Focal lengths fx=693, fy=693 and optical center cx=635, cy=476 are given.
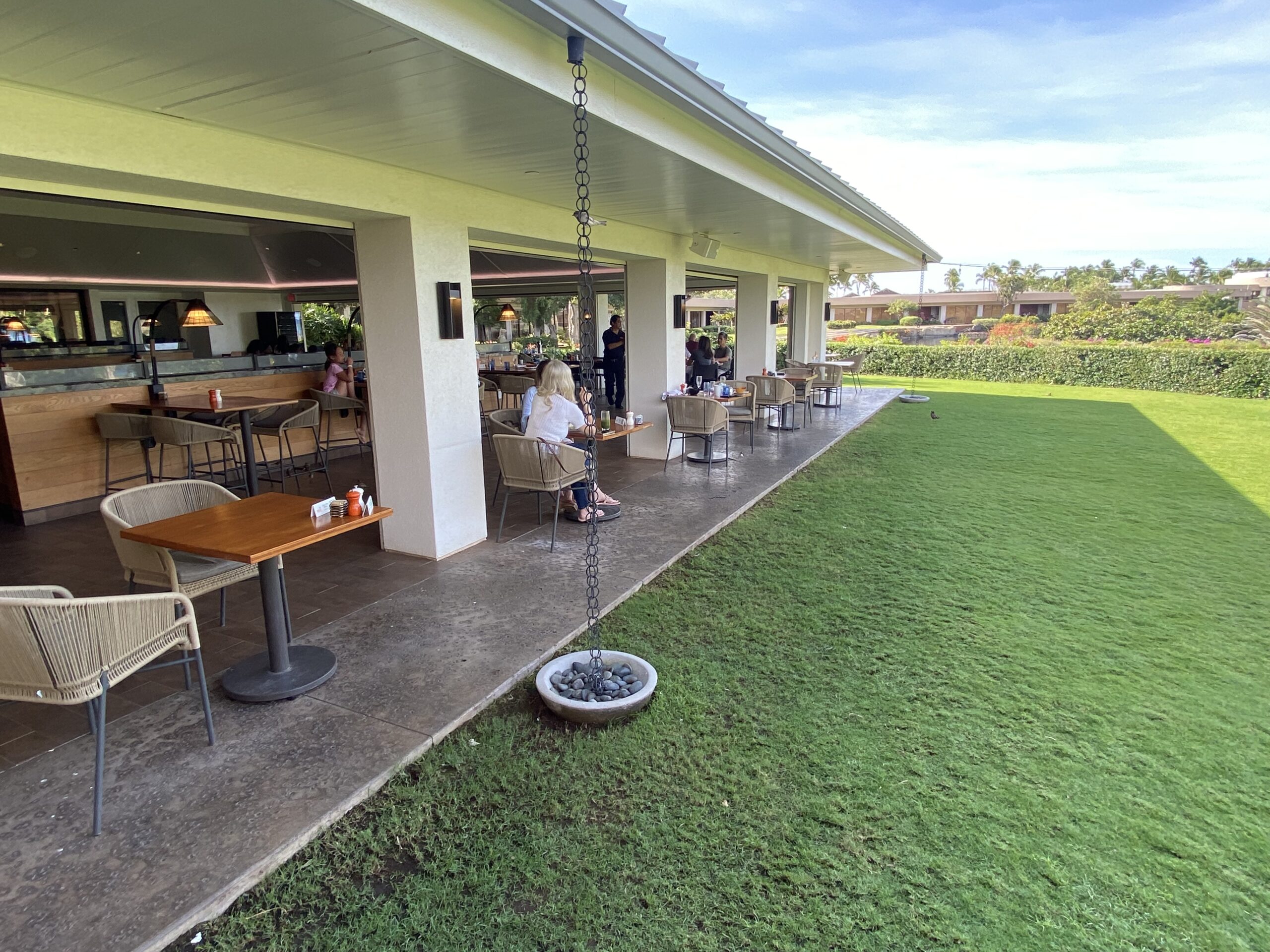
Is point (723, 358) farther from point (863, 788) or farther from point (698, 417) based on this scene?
point (863, 788)

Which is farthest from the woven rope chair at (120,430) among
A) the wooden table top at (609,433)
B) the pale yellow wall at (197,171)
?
the wooden table top at (609,433)

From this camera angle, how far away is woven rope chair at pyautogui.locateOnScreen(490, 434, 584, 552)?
5090mm

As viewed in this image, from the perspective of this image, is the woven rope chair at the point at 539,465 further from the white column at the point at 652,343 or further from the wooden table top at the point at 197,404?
the white column at the point at 652,343

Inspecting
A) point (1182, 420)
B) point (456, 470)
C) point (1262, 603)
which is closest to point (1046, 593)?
point (1262, 603)

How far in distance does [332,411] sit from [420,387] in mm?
4061

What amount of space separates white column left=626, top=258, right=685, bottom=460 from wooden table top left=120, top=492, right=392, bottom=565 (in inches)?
207

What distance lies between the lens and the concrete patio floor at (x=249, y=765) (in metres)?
1.98

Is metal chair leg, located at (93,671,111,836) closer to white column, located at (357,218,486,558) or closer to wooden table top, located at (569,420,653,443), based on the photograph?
white column, located at (357,218,486,558)

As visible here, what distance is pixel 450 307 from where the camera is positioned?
184 inches

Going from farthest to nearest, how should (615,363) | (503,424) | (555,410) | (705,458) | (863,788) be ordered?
(615,363)
(705,458)
(503,424)
(555,410)
(863,788)

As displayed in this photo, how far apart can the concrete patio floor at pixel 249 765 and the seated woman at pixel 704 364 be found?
8887mm

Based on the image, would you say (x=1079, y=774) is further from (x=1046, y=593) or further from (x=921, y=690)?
(x=1046, y=593)

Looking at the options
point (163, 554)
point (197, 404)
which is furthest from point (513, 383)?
point (163, 554)

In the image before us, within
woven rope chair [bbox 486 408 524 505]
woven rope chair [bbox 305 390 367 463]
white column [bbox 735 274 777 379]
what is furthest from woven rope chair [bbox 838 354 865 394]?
woven rope chair [bbox 305 390 367 463]
